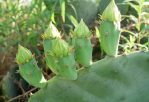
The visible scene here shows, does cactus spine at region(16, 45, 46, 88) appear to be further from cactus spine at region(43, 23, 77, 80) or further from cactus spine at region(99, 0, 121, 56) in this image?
cactus spine at region(99, 0, 121, 56)

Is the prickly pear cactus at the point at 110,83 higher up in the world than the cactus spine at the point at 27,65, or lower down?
lower down

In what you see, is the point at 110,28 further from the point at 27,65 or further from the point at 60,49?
the point at 27,65

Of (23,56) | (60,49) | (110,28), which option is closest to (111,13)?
(110,28)

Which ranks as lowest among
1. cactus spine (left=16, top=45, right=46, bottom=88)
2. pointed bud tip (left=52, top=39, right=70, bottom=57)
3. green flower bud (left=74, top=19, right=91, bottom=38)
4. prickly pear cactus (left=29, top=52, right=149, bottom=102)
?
prickly pear cactus (left=29, top=52, right=149, bottom=102)

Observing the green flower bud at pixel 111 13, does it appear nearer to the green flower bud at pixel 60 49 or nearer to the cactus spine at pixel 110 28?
the cactus spine at pixel 110 28

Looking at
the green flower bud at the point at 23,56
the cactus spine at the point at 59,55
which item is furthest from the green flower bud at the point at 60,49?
the green flower bud at the point at 23,56

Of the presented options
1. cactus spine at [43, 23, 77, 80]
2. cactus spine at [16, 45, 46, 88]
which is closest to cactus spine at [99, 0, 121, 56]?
cactus spine at [43, 23, 77, 80]
